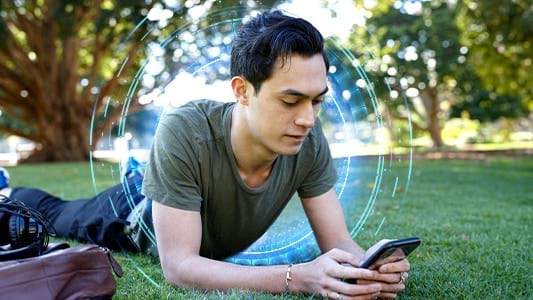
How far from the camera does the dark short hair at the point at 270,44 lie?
6.93 ft

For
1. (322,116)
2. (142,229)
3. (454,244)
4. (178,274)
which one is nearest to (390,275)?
(178,274)

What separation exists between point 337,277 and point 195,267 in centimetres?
54

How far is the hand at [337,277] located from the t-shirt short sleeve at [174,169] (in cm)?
53

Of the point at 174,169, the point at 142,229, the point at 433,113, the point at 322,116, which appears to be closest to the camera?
the point at 174,169

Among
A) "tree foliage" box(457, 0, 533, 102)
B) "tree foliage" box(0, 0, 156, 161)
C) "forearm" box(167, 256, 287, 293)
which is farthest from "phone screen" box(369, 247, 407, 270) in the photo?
"tree foliage" box(0, 0, 156, 161)

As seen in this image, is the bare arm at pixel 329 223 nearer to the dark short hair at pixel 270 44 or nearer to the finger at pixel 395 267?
the finger at pixel 395 267

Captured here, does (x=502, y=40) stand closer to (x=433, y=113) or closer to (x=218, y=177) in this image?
(x=218, y=177)

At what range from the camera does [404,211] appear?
5.35 metres

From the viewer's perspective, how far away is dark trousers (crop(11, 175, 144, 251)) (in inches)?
136

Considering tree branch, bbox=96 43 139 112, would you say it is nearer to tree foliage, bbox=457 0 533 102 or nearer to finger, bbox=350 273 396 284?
finger, bbox=350 273 396 284

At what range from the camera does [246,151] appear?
2.48m

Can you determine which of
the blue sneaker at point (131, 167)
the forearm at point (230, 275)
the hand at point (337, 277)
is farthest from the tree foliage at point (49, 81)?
the hand at point (337, 277)

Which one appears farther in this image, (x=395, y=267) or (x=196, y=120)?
(x=196, y=120)

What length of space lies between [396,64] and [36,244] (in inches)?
880
